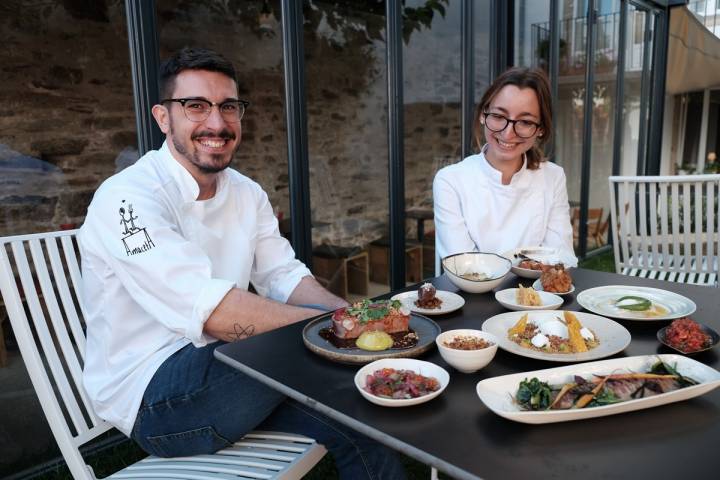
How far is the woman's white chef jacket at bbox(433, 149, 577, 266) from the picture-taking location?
260cm

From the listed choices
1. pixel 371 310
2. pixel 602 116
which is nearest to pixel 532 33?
pixel 602 116

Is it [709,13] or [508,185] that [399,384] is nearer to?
[508,185]

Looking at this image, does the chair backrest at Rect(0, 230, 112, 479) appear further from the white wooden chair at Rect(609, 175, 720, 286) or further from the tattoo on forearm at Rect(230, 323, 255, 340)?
the white wooden chair at Rect(609, 175, 720, 286)

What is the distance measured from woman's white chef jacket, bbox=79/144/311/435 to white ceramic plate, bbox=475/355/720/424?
0.78 metres

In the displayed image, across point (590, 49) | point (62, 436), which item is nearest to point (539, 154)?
point (62, 436)

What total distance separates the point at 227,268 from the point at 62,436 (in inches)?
28.8

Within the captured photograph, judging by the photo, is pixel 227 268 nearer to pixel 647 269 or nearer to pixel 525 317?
pixel 525 317

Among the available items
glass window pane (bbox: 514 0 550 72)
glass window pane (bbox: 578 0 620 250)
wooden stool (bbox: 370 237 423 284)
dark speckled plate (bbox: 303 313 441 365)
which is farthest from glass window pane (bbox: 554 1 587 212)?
dark speckled plate (bbox: 303 313 441 365)

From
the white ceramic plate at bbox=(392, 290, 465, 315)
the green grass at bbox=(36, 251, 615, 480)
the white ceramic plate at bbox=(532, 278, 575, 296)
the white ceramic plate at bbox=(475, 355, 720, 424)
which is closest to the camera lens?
the white ceramic plate at bbox=(475, 355, 720, 424)

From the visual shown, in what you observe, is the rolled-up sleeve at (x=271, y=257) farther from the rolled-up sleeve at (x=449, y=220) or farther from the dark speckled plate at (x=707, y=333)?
the dark speckled plate at (x=707, y=333)

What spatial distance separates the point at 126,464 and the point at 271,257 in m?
1.21

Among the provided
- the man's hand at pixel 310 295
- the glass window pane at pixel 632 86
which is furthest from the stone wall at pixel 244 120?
the glass window pane at pixel 632 86

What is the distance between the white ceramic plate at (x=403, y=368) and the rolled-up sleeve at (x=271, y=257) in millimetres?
990

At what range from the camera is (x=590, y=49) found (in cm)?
581
